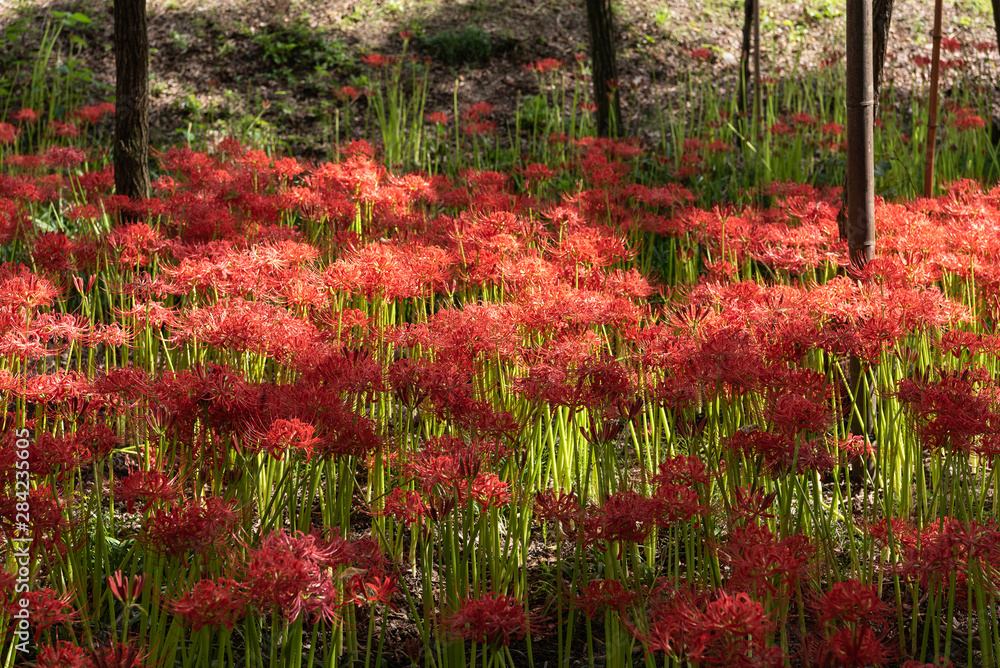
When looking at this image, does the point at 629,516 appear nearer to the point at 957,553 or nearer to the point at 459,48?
the point at 957,553

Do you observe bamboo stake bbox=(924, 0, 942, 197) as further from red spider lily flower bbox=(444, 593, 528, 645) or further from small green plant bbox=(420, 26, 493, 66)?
small green plant bbox=(420, 26, 493, 66)

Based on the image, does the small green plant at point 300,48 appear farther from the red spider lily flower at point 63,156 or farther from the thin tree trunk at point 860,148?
the thin tree trunk at point 860,148

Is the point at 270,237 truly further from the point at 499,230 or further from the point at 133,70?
the point at 133,70

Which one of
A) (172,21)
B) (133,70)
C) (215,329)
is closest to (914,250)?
(215,329)

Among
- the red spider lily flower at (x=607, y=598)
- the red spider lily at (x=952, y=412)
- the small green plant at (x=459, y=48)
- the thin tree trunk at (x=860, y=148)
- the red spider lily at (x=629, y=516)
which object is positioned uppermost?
the small green plant at (x=459, y=48)

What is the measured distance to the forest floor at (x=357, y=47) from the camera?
8172 millimetres

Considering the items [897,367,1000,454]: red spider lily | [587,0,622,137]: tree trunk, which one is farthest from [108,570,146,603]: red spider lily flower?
[587,0,622,137]: tree trunk

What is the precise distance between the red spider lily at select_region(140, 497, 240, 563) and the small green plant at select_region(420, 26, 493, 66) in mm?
8209

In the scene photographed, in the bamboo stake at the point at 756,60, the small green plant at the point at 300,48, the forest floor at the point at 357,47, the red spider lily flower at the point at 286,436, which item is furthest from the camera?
the small green plant at the point at 300,48

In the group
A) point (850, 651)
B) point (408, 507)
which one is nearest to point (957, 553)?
point (850, 651)

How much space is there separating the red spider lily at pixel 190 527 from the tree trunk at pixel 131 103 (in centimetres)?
335

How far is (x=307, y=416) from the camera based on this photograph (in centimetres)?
174

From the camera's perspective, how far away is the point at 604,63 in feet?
21.2

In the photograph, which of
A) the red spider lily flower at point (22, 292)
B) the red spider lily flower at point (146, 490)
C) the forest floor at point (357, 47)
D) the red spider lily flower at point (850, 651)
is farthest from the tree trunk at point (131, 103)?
the red spider lily flower at point (850, 651)
